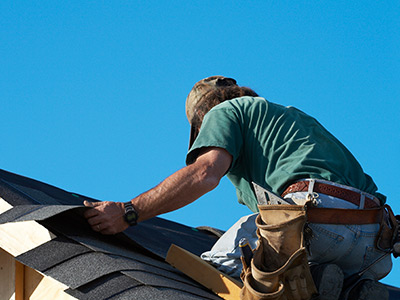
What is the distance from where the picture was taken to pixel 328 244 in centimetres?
405

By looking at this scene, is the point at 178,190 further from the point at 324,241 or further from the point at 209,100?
the point at 209,100

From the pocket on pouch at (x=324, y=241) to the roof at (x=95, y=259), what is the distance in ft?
2.13

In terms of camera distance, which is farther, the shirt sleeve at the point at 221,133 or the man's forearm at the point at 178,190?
the shirt sleeve at the point at 221,133

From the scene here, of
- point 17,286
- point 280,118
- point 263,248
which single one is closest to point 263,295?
point 263,248

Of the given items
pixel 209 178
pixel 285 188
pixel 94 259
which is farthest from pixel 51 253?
pixel 285 188

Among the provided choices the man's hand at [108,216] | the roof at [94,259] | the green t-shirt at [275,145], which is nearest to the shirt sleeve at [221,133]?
the green t-shirt at [275,145]

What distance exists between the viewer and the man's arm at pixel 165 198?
4.07 meters

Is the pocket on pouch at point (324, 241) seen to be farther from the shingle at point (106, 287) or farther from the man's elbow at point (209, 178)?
the shingle at point (106, 287)

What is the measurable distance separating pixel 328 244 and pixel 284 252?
40 centimetres

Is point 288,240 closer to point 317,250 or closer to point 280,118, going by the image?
point 317,250

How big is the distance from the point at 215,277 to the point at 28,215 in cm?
115

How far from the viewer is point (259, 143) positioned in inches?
176

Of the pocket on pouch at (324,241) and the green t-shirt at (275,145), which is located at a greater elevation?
the green t-shirt at (275,145)

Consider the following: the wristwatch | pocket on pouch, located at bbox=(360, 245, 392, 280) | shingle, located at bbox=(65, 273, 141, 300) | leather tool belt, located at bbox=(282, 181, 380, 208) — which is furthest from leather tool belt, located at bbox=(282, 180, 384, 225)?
shingle, located at bbox=(65, 273, 141, 300)
